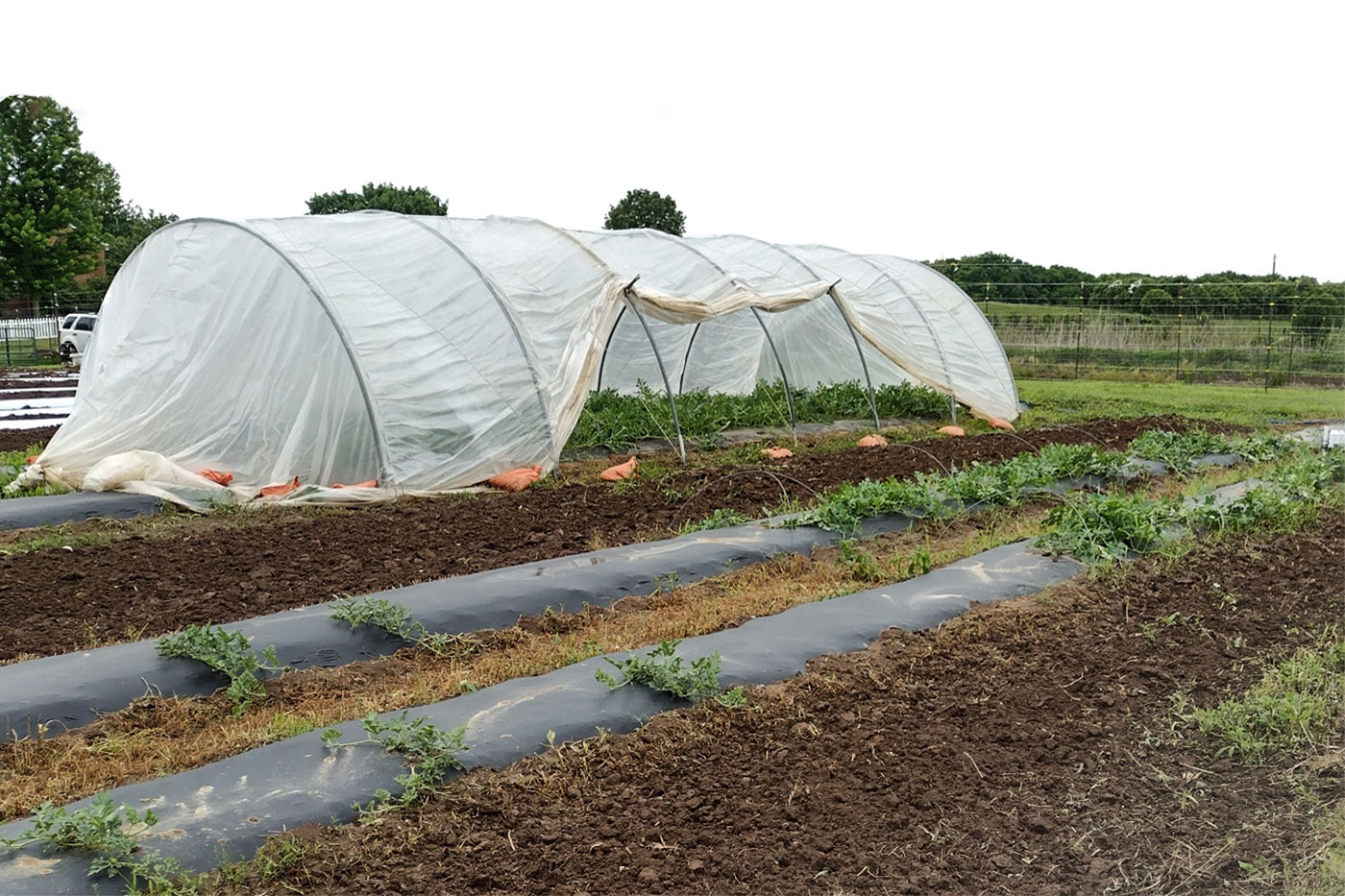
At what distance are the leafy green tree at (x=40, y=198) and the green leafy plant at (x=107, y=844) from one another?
36.2m

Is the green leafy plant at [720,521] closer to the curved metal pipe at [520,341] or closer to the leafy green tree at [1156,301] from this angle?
the curved metal pipe at [520,341]

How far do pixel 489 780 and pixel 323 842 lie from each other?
0.64m

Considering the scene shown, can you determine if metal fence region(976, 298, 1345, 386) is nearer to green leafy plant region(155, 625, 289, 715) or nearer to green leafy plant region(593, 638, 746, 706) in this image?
green leafy plant region(593, 638, 746, 706)

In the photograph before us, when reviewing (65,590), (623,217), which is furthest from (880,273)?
(623,217)

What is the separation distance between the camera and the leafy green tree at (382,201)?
42.7 metres

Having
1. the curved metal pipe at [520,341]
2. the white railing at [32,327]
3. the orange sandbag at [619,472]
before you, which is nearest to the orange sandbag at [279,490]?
the curved metal pipe at [520,341]

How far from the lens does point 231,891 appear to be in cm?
344

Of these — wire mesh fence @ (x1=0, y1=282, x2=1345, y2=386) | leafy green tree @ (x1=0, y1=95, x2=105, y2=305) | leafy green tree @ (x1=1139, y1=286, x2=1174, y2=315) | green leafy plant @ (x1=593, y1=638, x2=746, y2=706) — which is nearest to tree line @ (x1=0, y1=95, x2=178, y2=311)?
leafy green tree @ (x1=0, y1=95, x2=105, y2=305)

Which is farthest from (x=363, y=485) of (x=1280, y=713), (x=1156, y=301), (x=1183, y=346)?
(x=1156, y=301)

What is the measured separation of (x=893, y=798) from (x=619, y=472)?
707 cm

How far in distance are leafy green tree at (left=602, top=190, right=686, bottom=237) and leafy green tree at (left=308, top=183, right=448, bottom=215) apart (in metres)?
6.87

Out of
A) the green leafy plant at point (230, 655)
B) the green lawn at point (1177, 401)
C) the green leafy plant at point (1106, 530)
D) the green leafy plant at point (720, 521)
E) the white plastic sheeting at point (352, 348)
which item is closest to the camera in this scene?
the green leafy plant at point (230, 655)

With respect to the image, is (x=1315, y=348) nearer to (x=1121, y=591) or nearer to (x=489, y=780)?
(x=1121, y=591)

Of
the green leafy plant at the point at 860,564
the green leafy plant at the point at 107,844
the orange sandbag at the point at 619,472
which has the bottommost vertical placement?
the green leafy plant at the point at 107,844
